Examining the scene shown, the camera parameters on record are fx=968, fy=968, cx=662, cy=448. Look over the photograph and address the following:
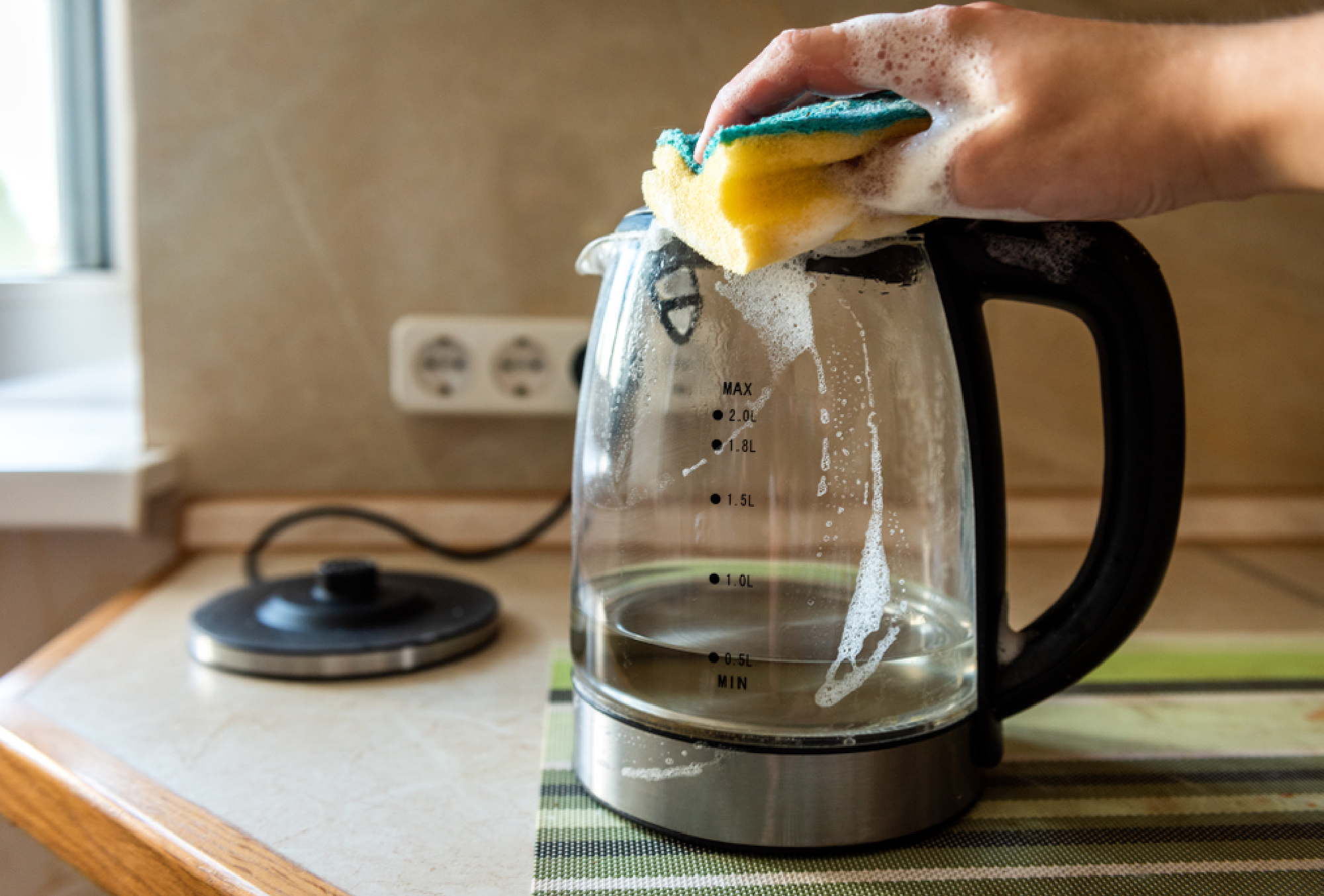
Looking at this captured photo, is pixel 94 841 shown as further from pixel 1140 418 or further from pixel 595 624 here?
pixel 1140 418

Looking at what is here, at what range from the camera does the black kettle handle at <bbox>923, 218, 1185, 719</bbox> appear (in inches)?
14.2

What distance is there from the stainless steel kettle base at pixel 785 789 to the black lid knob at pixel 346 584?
1.04 ft

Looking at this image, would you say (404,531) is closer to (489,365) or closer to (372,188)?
(489,365)

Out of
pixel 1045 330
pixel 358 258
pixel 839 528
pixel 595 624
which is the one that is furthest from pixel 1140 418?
pixel 358 258

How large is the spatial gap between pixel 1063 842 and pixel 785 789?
4.7 inches

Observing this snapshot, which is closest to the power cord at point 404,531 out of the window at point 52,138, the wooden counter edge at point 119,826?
the wooden counter edge at point 119,826

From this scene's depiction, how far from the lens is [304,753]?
18.9 inches

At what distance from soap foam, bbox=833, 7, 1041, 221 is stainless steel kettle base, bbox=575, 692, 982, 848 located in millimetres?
204

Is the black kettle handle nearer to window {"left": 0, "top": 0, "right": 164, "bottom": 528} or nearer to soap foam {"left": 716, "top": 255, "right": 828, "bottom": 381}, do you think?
soap foam {"left": 716, "top": 255, "right": 828, "bottom": 381}

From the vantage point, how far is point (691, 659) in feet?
1.25

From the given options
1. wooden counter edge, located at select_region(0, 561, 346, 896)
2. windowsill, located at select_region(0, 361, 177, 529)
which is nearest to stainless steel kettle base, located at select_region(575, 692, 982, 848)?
wooden counter edge, located at select_region(0, 561, 346, 896)

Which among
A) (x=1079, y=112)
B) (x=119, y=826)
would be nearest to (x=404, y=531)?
(x=119, y=826)

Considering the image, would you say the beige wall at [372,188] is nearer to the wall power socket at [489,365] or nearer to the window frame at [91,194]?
the wall power socket at [489,365]

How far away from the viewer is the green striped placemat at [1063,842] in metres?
0.36
